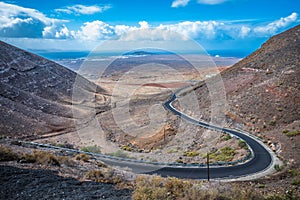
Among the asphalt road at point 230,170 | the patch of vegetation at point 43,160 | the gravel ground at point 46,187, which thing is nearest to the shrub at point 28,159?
the patch of vegetation at point 43,160

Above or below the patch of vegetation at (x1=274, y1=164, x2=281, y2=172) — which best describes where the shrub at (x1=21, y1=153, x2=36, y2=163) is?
above

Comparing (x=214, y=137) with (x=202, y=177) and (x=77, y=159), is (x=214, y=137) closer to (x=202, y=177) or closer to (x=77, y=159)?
(x=202, y=177)

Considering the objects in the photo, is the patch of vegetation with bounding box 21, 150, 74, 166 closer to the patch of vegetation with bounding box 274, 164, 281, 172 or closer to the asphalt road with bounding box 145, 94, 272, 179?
the asphalt road with bounding box 145, 94, 272, 179

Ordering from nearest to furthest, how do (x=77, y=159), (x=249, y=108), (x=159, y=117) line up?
(x=77, y=159), (x=249, y=108), (x=159, y=117)

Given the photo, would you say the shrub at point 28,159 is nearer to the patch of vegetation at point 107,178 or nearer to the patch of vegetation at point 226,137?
the patch of vegetation at point 107,178

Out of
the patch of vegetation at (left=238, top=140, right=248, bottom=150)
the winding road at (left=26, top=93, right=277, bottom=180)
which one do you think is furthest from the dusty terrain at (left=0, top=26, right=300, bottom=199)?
the winding road at (left=26, top=93, right=277, bottom=180)

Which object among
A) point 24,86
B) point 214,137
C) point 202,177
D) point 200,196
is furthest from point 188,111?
point 200,196
